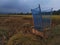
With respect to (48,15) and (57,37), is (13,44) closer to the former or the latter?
(57,37)

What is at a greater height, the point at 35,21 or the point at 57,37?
the point at 35,21

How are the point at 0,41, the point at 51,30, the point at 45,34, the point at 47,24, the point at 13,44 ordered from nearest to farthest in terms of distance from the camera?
the point at 13,44 → the point at 0,41 → the point at 45,34 → the point at 51,30 → the point at 47,24

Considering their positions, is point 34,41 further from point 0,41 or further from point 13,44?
point 0,41

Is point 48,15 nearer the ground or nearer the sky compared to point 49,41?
nearer the sky

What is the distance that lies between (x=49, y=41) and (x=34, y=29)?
2071 millimetres

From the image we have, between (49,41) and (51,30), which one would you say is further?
(51,30)

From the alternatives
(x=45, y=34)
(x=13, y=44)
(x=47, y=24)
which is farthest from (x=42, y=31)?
(x=13, y=44)

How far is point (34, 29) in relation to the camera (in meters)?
15.8

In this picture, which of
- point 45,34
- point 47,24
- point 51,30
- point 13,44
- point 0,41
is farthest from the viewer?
point 47,24

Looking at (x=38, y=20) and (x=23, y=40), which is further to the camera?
(x=38, y=20)

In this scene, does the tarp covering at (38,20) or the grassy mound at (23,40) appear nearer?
the grassy mound at (23,40)

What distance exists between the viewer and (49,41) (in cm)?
1395

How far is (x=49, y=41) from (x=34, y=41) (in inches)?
59.1

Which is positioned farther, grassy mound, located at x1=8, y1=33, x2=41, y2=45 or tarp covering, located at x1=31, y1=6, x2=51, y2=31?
tarp covering, located at x1=31, y1=6, x2=51, y2=31
